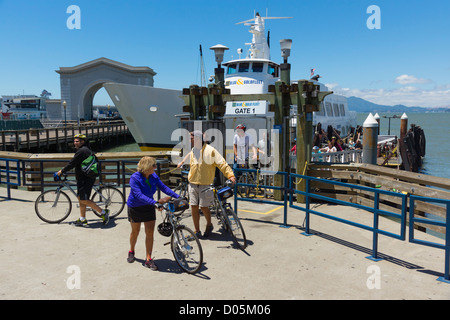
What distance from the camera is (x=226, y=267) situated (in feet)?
18.0

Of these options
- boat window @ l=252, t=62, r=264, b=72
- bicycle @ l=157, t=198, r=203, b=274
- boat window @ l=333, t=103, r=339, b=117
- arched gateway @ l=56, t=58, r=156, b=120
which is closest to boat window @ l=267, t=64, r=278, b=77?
boat window @ l=252, t=62, r=264, b=72

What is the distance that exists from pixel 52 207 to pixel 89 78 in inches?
2004

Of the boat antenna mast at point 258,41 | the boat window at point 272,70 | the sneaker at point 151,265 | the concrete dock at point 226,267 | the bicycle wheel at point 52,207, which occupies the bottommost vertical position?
the concrete dock at point 226,267

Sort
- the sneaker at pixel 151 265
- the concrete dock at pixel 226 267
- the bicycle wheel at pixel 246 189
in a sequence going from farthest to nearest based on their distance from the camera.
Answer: the bicycle wheel at pixel 246 189
the sneaker at pixel 151 265
the concrete dock at pixel 226 267

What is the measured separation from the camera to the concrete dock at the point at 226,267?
468 centimetres

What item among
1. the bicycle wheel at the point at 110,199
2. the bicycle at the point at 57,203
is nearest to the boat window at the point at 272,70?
the bicycle wheel at the point at 110,199

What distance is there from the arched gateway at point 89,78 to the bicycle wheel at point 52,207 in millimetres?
46389

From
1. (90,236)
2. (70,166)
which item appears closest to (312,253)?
(90,236)

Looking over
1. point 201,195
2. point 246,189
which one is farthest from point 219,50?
point 201,195

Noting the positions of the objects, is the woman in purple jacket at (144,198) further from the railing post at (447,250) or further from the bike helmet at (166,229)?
the railing post at (447,250)

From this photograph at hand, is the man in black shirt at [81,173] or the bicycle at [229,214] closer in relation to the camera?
the bicycle at [229,214]

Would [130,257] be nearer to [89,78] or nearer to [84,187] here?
[84,187]

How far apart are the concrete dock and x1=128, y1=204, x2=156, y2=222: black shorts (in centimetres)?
74
